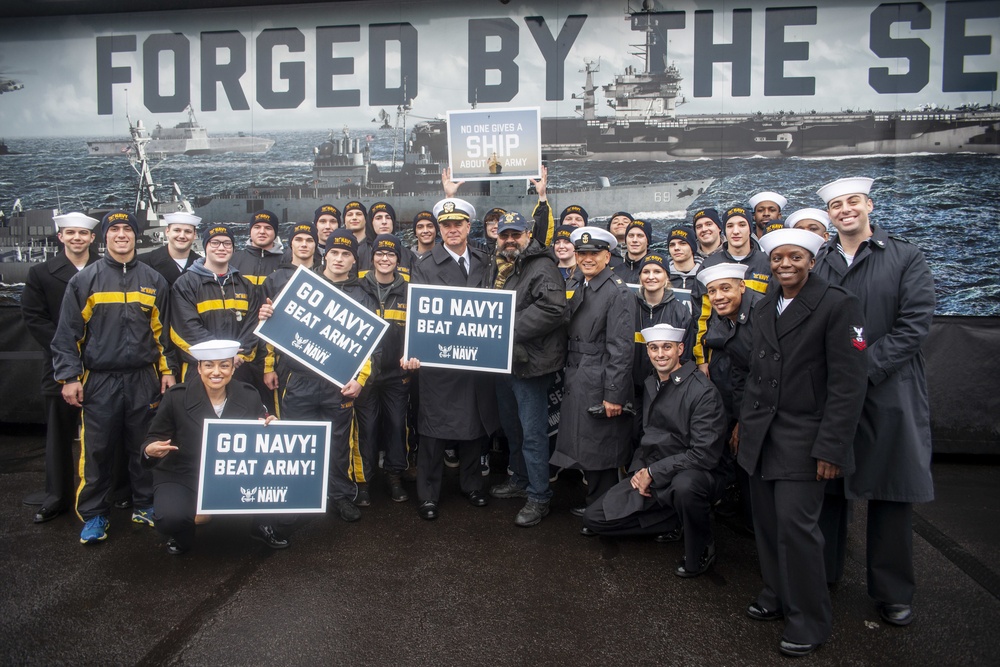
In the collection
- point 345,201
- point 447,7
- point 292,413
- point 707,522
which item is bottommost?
point 707,522

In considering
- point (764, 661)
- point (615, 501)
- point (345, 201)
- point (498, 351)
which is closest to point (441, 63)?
point (345, 201)

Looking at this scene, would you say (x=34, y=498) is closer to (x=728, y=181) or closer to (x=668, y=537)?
(x=668, y=537)

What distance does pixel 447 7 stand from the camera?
7.52 meters

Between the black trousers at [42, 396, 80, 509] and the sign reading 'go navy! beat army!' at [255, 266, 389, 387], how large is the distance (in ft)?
6.30

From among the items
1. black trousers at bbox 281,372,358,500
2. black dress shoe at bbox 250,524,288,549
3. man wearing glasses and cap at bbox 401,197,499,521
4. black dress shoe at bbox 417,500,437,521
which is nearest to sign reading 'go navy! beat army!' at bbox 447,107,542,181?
man wearing glasses and cap at bbox 401,197,499,521

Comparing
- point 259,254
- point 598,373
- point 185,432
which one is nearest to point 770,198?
point 598,373

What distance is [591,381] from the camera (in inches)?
181

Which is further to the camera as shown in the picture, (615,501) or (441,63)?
(441,63)

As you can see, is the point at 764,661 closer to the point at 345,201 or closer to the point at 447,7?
the point at 345,201

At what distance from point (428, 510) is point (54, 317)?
3.23 meters

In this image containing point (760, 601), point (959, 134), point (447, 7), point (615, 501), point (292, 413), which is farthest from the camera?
point (447, 7)

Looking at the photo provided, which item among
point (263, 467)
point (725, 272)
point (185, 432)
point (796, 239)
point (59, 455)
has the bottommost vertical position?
point (59, 455)

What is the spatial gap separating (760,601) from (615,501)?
44.4 inches

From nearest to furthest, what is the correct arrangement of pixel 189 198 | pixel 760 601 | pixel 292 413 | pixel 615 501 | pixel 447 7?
pixel 760 601
pixel 615 501
pixel 292 413
pixel 447 7
pixel 189 198
